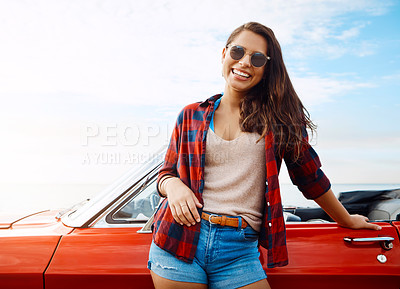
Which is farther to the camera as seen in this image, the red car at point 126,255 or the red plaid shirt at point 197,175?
the red car at point 126,255

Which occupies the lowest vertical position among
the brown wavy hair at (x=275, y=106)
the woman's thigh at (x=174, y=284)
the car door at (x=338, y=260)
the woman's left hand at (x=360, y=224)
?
the car door at (x=338, y=260)

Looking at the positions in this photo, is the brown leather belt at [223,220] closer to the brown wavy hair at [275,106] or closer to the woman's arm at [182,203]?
the woman's arm at [182,203]

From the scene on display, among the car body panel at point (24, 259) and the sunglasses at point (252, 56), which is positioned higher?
the sunglasses at point (252, 56)

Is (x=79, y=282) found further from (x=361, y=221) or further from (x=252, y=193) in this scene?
(x=361, y=221)

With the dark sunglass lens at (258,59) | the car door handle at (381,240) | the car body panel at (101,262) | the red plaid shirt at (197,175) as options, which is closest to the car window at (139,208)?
the car body panel at (101,262)

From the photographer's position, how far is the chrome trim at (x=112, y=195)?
215 cm

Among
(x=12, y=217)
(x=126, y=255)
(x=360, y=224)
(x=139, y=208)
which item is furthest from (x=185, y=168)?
(x=12, y=217)

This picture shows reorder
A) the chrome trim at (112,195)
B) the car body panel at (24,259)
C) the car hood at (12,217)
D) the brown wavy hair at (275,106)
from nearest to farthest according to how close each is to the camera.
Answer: the brown wavy hair at (275,106) → the car body panel at (24,259) → the chrome trim at (112,195) → the car hood at (12,217)

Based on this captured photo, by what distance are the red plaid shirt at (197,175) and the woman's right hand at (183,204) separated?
29 mm

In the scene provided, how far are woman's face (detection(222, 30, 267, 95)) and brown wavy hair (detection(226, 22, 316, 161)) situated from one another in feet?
0.10

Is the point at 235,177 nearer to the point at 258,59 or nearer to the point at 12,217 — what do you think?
the point at 258,59

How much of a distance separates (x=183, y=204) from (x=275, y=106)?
619mm

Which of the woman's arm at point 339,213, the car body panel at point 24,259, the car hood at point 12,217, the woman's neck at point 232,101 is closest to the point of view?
the woman's neck at point 232,101

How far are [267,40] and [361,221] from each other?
1.15 m
